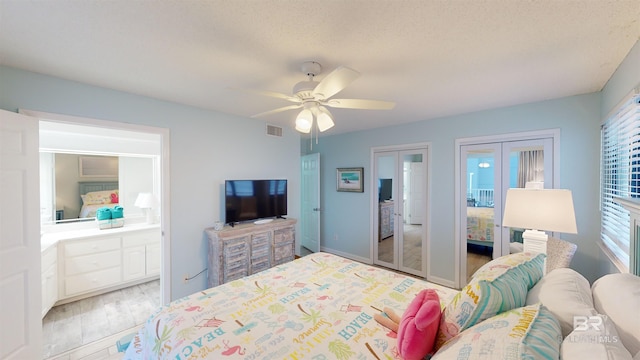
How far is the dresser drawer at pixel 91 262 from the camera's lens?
2.98 metres

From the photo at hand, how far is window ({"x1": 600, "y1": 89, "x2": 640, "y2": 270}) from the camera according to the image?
5.23 feet

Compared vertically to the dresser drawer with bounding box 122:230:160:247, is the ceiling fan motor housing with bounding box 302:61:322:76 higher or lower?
higher

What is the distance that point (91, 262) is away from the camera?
3.12 metres

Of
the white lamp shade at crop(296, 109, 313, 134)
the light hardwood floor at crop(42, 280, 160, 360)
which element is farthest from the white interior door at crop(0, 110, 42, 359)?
the white lamp shade at crop(296, 109, 313, 134)

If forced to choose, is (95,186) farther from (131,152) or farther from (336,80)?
(336,80)

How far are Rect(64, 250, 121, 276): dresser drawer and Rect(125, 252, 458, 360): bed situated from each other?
234 cm

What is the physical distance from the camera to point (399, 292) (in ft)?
5.97

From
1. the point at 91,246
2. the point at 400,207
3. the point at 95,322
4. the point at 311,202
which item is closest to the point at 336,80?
the point at 400,207

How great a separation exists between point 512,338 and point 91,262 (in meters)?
4.34

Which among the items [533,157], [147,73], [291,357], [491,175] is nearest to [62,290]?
[147,73]

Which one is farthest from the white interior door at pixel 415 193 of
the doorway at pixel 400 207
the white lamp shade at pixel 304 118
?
the white lamp shade at pixel 304 118

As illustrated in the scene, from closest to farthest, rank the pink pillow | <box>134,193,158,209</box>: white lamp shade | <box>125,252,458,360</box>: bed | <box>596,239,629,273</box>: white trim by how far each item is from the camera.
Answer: the pink pillow → <box>125,252,458,360</box>: bed → <box>596,239,629,273</box>: white trim → <box>134,193,158,209</box>: white lamp shade

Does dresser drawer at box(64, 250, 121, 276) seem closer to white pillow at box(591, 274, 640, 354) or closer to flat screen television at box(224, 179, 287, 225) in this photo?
flat screen television at box(224, 179, 287, 225)

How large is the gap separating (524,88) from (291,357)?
9.96 ft
